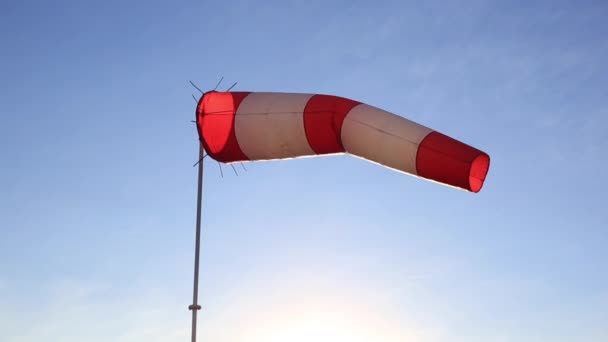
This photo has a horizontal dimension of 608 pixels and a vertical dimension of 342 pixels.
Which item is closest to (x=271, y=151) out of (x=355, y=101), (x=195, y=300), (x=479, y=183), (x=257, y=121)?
(x=257, y=121)

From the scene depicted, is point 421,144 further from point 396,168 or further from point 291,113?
point 291,113

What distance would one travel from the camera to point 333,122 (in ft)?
35.5

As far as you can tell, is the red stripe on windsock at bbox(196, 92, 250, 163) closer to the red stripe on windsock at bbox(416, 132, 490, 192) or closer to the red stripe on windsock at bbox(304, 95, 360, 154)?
the red stripe on windsock at bbox(304, 95, 360, 154)

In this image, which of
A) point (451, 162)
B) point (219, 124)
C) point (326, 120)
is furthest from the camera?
point (219, 124)

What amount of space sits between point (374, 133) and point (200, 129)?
2.73m

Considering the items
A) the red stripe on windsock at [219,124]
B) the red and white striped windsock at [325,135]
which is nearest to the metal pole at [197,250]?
the red stripe on windsock at [219,124]

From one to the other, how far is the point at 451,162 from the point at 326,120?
1.85 m

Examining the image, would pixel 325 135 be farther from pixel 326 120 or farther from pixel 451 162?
pixel 451 162

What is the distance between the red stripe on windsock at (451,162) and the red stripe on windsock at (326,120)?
123cm

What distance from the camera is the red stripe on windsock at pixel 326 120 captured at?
10.8 m

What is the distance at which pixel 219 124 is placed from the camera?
38.2 ft

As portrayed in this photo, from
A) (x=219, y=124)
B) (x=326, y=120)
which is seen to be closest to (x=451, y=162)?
(x=326, y=120)

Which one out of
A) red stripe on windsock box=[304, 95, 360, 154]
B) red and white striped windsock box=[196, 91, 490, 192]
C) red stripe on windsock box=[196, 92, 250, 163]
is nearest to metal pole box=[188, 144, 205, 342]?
red stripe on windsock box=[196, 92, 250, 163]

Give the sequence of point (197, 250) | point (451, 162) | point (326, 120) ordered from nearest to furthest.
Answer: point (451, 162) < point (326, 120) < point (197, 250)
